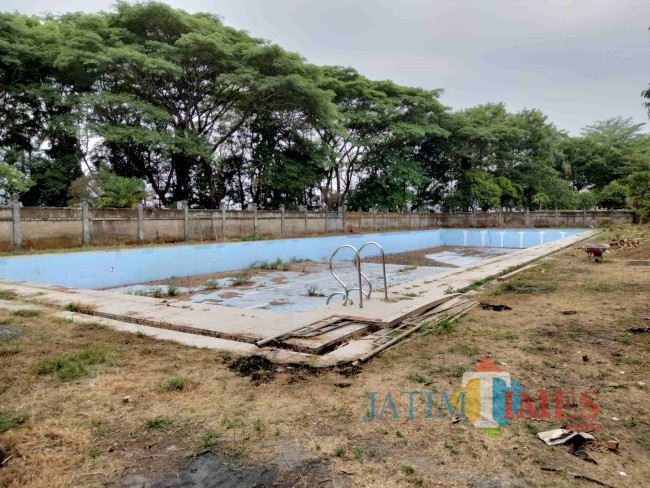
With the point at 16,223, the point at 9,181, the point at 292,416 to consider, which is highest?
the point at 9,181

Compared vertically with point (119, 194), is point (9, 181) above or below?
above

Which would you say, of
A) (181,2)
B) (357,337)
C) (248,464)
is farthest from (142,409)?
(181,2)

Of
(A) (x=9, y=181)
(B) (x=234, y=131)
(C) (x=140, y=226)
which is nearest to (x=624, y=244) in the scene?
(C) (x=140, y=226)

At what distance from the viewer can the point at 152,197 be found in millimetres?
23156

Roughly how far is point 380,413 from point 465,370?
92 cm

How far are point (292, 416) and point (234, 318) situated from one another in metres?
2.21

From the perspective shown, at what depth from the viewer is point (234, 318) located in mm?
4359

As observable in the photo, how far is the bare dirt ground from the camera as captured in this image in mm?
1783

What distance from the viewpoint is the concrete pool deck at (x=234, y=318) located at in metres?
3.47

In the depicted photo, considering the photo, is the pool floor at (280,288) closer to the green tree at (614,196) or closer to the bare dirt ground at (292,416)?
the bare dirt ground at (292,416)

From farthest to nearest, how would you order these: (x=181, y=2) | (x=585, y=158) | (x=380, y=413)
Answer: (x=585, y=158) → (x=181, y=2) → (x=380, y=413)

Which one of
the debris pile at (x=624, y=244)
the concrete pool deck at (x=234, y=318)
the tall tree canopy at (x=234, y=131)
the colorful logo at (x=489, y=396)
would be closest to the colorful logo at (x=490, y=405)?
the colorful logo at (x=489, y=396)

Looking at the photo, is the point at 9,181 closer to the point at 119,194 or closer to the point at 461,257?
the point at 119,194

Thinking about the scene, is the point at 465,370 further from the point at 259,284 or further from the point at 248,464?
the point at 259,284
